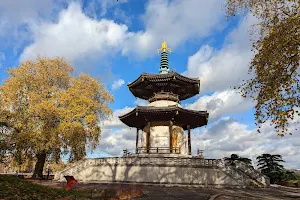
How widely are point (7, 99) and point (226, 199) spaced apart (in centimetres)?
2158

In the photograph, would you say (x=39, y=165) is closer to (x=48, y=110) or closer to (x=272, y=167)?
(x=48, y=110)

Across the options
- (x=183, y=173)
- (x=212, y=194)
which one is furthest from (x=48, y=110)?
(x=212, y=194)

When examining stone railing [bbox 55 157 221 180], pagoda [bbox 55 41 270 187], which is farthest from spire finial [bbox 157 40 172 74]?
stone railing [bbox 55 157 221 180]

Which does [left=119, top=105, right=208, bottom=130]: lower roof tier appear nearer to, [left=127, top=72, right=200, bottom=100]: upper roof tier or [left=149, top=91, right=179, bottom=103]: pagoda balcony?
[left=149, top=91, right=179, bottom=103]: pagoda balcony

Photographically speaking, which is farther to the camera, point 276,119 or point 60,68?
point 60,68

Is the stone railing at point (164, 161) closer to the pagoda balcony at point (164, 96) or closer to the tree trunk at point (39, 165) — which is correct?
the tree trunk at point (39, 165)

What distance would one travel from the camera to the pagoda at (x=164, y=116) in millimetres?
24188

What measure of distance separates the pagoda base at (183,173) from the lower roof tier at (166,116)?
4.92 meters

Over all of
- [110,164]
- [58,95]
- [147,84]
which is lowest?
[110,164]

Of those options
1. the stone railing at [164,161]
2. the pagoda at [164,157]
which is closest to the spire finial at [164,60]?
the pagoda at [164,157]

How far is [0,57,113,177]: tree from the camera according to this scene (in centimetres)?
2288

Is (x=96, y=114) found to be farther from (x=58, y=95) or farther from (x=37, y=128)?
(x=37, y=128)

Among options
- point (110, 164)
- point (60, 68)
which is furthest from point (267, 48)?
point (60, 68)

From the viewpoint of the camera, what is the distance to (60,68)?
88.7ft
